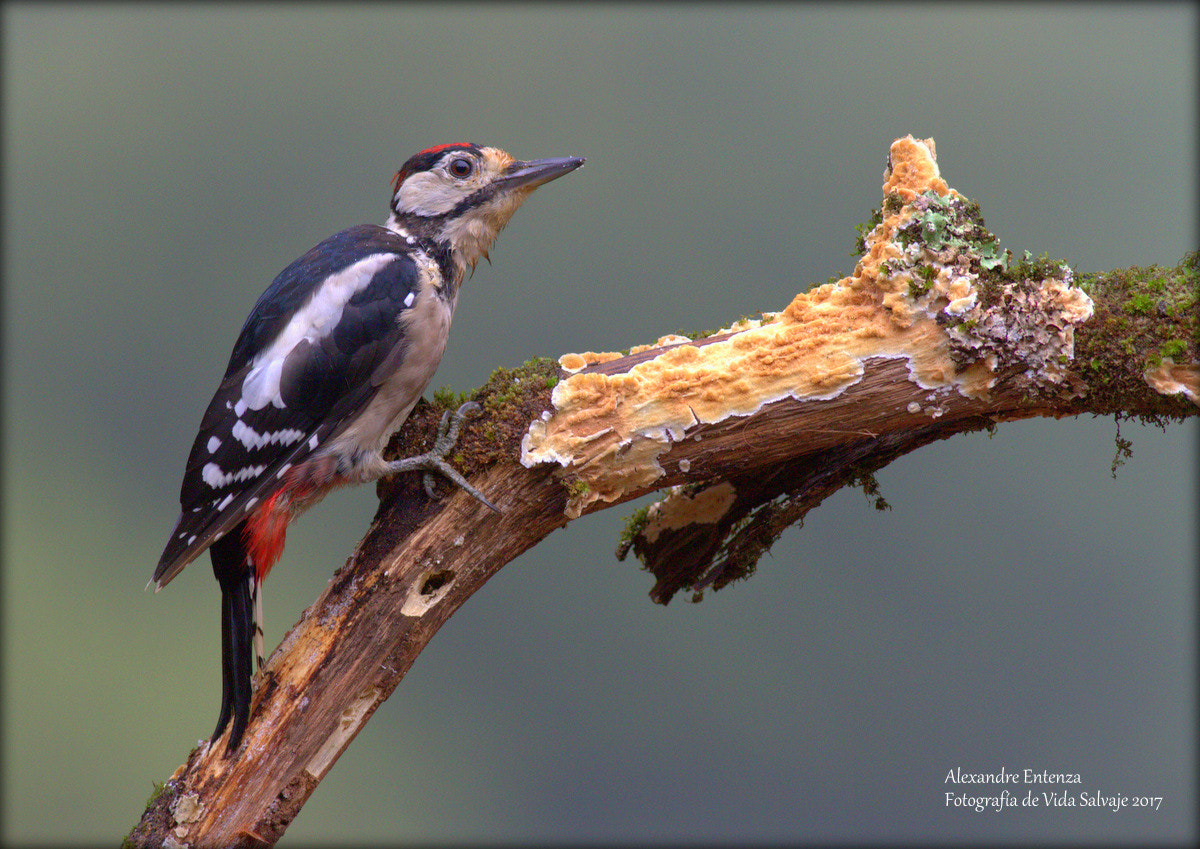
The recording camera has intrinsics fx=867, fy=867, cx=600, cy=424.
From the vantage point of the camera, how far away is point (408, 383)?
1956mm

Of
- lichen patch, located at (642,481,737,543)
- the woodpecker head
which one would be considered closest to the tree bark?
lichen patch, located at (642,481,737,543)

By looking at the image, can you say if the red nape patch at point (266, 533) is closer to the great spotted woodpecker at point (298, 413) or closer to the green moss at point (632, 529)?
the great spotted woodpecker at point (298, 413)

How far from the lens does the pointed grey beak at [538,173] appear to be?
224cm

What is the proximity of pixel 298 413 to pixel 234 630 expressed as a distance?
1.58ft

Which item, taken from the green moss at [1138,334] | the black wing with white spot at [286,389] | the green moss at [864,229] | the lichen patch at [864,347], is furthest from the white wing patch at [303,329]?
the green moss at [1138,334]

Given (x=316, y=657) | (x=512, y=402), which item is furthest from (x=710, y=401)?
(x=316, y=657)

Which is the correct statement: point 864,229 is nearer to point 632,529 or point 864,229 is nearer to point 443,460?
point 632,529

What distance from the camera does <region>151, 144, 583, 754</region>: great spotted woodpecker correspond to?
73.5 inches

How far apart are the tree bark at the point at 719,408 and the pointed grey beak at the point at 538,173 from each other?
2.06ft

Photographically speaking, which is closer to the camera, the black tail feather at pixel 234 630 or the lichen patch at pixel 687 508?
the black tail feather at pixel 234 630

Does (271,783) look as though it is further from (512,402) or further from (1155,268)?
(1155,268)

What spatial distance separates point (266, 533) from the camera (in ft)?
6.47

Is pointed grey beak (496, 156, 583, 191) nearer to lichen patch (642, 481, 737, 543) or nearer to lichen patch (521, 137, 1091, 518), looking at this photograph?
lichen patch (521, 137, 1091, 518)

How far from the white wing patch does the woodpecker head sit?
0.85 feet
